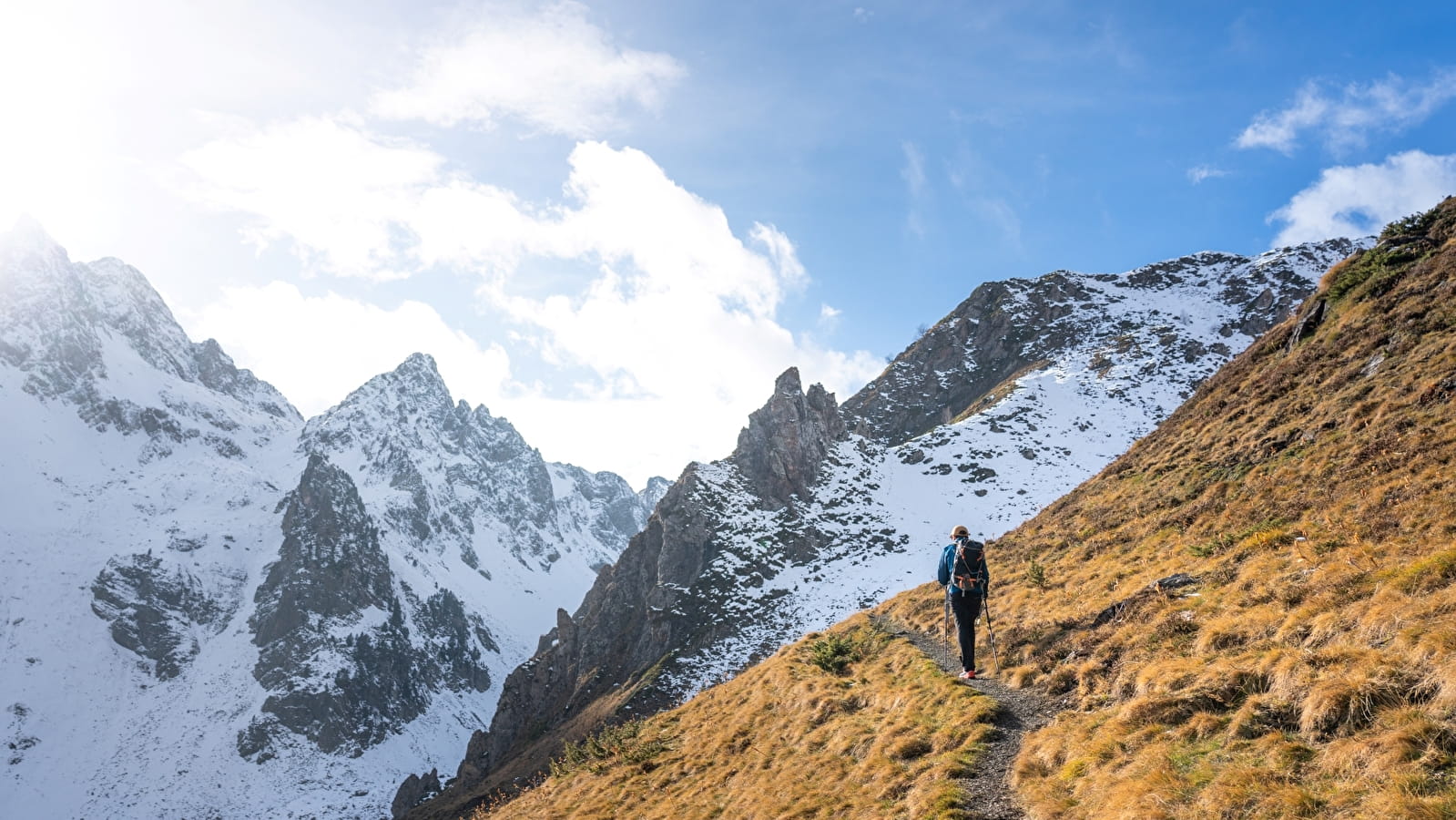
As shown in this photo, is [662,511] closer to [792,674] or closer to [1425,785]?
[792,674]

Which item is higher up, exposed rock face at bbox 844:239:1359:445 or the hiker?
exposed rock face at bbox 844:239:1359:445

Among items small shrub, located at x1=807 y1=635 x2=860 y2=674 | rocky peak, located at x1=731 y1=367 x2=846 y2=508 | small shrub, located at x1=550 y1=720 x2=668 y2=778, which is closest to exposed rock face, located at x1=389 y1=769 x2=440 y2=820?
rocky peak, located at x1=731 y1=367 x2=846 y2=508

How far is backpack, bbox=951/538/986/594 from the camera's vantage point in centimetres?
1461

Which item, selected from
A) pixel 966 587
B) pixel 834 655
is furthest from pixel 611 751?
pixel 966 587

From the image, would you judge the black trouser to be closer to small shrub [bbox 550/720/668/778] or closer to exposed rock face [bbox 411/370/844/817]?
small shrub [bbox 550/720/668/778]

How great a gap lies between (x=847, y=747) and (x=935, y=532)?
59921 mm

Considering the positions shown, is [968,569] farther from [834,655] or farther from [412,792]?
[412,792]

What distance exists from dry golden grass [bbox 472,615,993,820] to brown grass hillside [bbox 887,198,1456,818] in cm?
159

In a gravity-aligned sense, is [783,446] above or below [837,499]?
above

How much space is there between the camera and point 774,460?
86688mm

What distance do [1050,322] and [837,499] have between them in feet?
229

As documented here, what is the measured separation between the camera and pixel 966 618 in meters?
14.8

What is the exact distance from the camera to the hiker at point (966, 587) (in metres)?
14.6

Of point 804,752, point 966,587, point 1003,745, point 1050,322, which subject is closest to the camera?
point 1003,745
